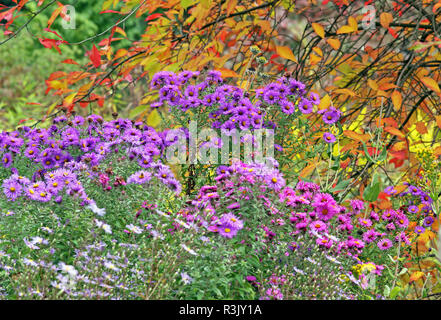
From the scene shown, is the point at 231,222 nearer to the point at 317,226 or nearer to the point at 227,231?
the point at 227,231

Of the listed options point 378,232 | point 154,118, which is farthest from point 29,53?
point 378,232

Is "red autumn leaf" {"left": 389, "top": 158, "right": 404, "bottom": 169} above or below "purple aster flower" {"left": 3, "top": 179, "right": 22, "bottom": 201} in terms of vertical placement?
below

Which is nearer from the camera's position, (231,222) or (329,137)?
(231,222)

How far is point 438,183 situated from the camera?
2646 mm

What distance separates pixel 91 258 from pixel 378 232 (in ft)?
4.40

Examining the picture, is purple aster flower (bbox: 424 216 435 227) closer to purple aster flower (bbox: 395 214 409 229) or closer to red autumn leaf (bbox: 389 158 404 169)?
purple aster flower (bbox: 395 214 409 229)

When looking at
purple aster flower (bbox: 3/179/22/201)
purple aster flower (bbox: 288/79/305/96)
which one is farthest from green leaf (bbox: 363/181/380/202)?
purple aster flower (bbox: 3/179/22/201)

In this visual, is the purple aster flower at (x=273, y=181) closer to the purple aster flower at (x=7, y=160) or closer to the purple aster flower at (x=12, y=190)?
the purple aster flower at (x=12, y=190)

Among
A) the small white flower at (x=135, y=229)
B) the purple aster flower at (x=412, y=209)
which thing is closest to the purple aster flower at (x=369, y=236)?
the purple aster flower at (x=412, y=209)

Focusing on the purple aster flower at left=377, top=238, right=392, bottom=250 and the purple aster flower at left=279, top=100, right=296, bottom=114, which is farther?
the purple aster flower at left=279, top=100, right=296, bottom=114

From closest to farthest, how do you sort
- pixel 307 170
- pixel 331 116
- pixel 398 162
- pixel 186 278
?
pixel 186 278, pixel 307 170, pixel 331 116, pixel 398 162

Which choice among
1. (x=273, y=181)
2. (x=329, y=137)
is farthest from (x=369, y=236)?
(x=273, y=181)

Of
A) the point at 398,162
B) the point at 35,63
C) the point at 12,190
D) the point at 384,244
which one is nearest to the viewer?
the point at 12,190
